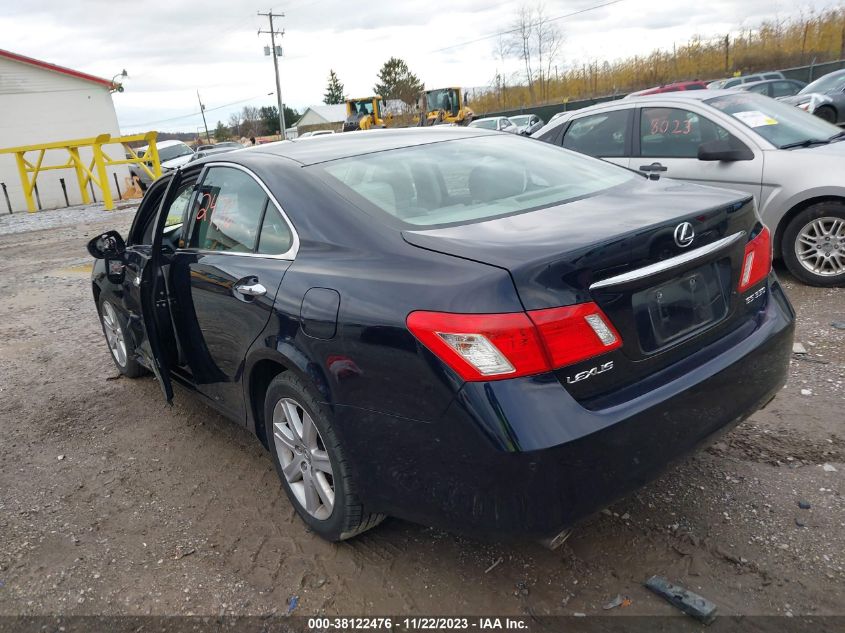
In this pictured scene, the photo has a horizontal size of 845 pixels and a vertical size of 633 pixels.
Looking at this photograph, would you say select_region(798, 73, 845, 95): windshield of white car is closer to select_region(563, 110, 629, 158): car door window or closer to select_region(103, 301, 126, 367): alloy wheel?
select_region(563, 110, 629, 158): car door window

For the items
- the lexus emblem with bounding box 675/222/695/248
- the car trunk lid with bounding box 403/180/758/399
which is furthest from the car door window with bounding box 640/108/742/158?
the lexus emblem with bounding box 675/222/695/248

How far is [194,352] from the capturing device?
349cm

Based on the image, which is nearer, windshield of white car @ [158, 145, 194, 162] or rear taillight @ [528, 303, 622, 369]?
rear taillight @ [528, 303, 622, 369]

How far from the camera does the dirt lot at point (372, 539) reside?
2.45 meters

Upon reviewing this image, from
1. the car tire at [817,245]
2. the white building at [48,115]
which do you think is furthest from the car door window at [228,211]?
the white building at [48,115]

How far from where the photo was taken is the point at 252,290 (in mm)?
2801

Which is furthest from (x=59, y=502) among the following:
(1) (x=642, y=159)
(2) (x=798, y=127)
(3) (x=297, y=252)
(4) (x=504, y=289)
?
(2) (x=798, y=127)

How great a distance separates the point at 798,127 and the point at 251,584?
234 inches

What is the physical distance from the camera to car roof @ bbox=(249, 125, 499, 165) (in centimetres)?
312

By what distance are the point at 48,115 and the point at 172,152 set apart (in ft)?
14.4

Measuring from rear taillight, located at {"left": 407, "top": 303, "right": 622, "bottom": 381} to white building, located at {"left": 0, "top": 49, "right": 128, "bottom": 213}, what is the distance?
25062 millimetres

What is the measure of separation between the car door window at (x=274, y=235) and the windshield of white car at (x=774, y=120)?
15.4ft

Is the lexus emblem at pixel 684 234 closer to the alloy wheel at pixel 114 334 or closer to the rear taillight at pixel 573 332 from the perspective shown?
the rear taillight at pixel 573 332

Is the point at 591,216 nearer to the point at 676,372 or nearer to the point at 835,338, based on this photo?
the point at 676,372
